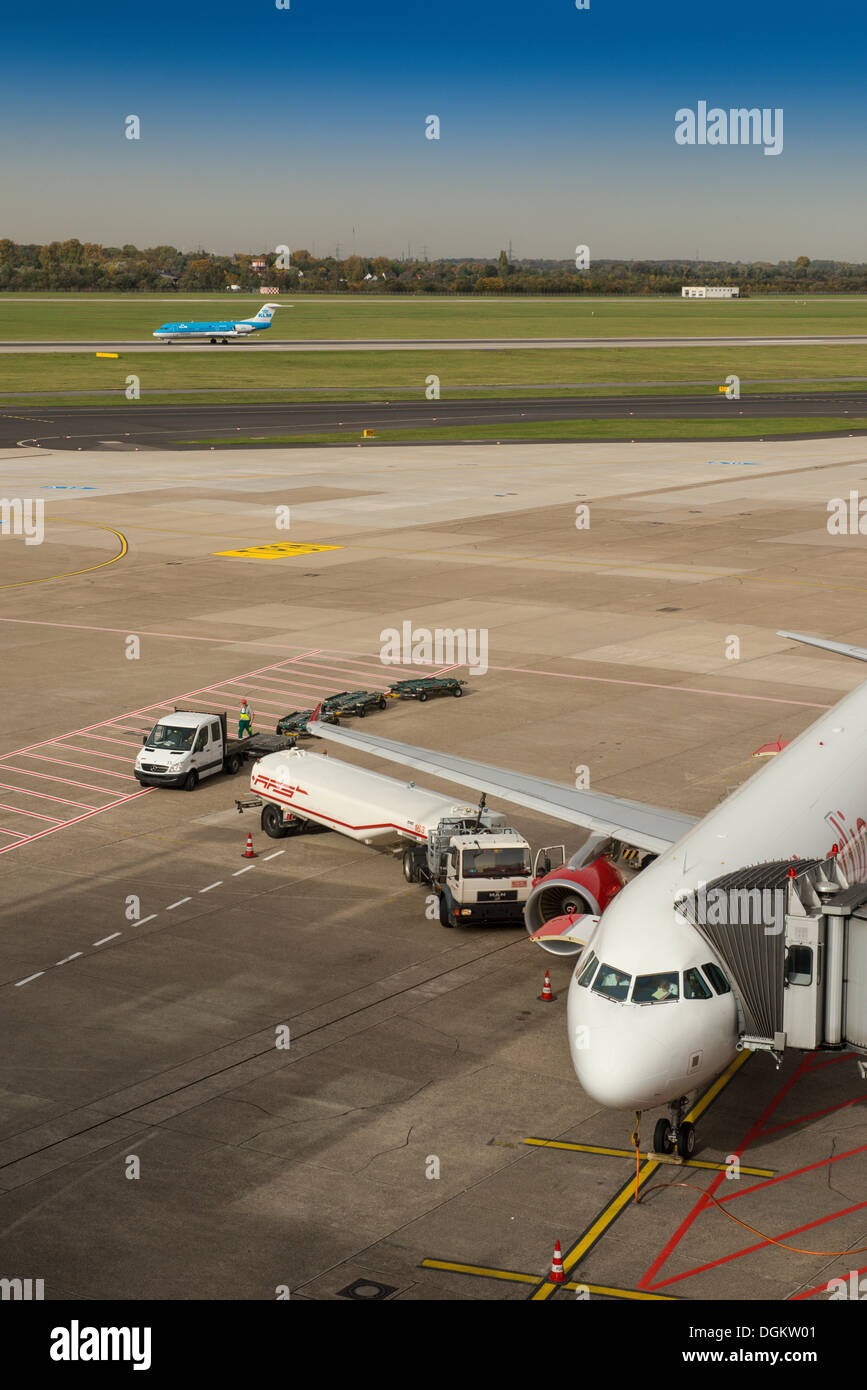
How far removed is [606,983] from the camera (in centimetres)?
2223

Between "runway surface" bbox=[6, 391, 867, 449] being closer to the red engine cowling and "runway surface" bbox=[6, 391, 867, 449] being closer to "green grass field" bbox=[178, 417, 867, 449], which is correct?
"green grass field" bbox=[178, 417, 867, 449]

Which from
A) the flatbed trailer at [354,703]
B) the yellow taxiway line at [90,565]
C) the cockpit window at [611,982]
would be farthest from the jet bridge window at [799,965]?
the yellow taxiway line at [90,565]

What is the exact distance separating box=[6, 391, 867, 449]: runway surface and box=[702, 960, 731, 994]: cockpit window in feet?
362

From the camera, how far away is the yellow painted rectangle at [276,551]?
78438 mm

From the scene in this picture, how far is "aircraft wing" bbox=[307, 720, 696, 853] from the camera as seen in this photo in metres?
30.3

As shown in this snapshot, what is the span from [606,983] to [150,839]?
18.9 m

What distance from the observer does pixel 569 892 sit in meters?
29.9

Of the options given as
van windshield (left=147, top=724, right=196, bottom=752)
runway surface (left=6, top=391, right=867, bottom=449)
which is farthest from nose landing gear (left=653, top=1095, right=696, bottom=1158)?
runway surface (left=6, top=391, right=867, bottom=449)

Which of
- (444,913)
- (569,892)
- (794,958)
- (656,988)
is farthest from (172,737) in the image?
(794,958)

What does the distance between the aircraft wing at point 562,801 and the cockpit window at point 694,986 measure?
23.5 feet

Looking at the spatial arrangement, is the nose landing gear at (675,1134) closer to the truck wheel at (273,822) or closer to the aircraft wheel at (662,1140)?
the aircraft wheel at (662,1140)
